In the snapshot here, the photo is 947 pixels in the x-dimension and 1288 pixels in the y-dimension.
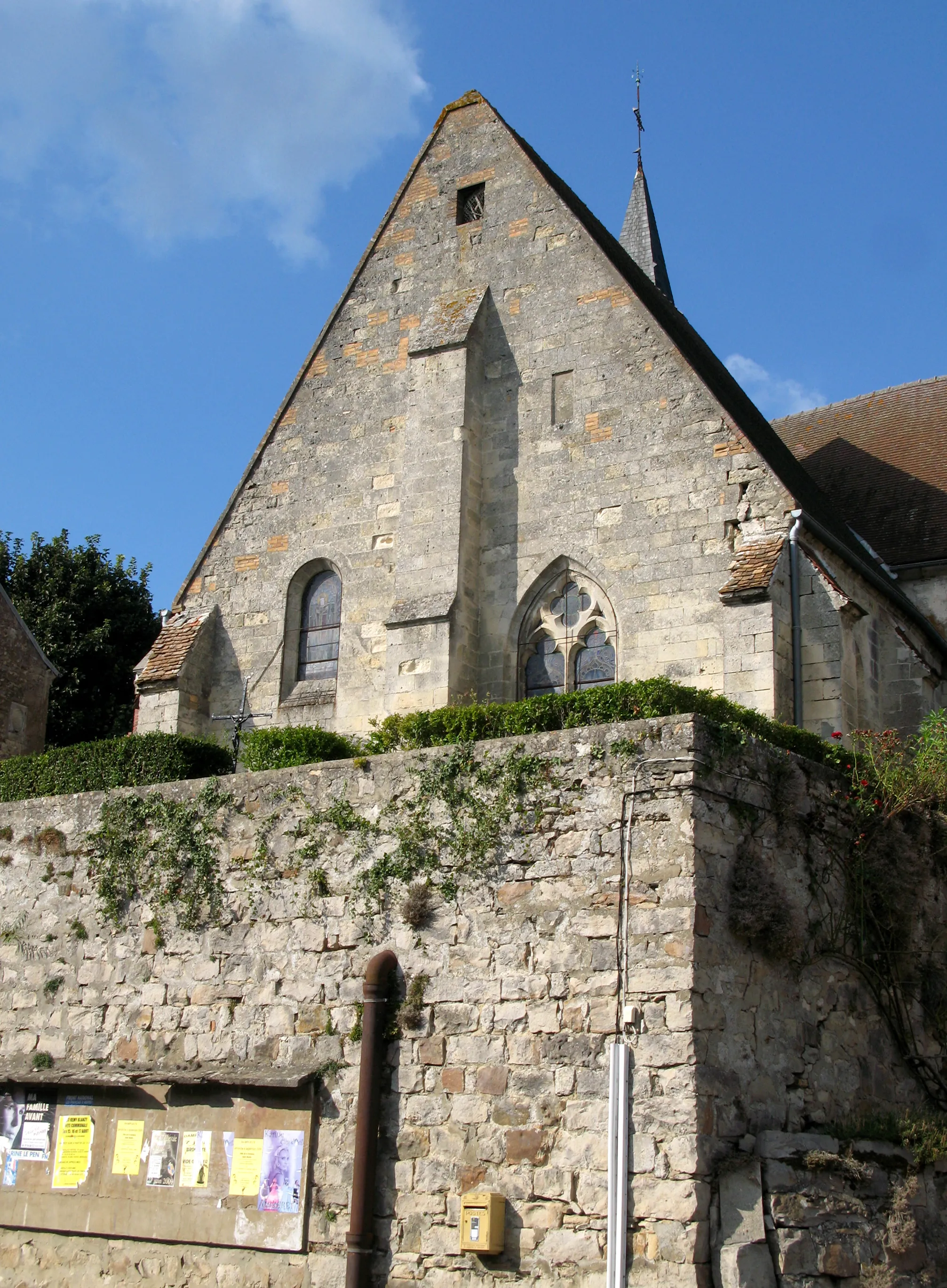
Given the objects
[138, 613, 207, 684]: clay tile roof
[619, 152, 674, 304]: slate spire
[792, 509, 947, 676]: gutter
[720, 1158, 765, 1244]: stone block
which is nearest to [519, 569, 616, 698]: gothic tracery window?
[792, 509, 947, 676]: gutter

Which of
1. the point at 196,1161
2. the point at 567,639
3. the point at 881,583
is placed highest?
the point at 881,583

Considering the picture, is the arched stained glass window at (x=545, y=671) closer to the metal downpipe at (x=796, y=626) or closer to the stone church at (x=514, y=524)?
the stone church at (x=514, y=524)

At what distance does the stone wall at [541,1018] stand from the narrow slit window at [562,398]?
6.76 m

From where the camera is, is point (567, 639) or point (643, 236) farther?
point (643, 236)

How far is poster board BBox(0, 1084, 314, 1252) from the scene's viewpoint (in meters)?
8.99

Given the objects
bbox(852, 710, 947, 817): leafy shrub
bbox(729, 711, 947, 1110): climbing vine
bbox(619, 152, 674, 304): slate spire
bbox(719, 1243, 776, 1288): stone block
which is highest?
bbox(619, 152, 674, 304): slate spire

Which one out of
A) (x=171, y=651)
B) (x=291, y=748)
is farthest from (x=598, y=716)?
(x=171, y=651)

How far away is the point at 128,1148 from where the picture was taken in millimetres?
9680

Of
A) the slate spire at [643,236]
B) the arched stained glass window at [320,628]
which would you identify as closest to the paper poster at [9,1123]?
the arched stained glass window at [320,628]

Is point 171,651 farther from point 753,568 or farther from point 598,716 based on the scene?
point 598,716

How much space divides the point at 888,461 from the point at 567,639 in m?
7.72

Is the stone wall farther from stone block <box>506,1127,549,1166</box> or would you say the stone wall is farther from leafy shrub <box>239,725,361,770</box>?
leafy shrub <box>239,725,361,770</box>

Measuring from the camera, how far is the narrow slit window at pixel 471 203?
17.0 m

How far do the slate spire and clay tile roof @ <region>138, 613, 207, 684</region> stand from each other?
1633 cm
